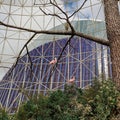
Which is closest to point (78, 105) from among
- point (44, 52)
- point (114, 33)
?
point (114, 33)

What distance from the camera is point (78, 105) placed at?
669cm

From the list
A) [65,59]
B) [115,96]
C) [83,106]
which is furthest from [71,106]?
[65,59]

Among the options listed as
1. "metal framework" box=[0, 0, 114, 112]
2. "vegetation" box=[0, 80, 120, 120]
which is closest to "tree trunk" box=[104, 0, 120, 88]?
"vegetation" box=[0, 80, 120, 120]

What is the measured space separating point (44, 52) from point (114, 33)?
72.3ft

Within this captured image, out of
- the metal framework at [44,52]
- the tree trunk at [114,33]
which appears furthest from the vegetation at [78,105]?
the metal framework at [44,52]

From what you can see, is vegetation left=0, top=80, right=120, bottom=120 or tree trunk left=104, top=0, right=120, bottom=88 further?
tree trunk left=104, top=0, right=120, bottom=88

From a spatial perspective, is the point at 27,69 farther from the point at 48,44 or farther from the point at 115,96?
the point at 115,96

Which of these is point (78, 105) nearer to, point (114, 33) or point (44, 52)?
point (114, 33)

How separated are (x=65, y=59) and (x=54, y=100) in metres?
19.5

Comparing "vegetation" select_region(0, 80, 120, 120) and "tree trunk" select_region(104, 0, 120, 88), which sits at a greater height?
"tree trunk" select_region(104, 0, 120, 88)

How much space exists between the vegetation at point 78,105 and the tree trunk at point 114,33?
0.73ft

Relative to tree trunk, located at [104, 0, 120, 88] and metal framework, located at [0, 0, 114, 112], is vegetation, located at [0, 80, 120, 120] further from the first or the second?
metal framework, located at [0, 0, 114, 112]

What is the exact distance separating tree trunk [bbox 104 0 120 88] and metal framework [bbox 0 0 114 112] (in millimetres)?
16874

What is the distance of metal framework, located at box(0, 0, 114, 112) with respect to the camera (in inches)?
998
